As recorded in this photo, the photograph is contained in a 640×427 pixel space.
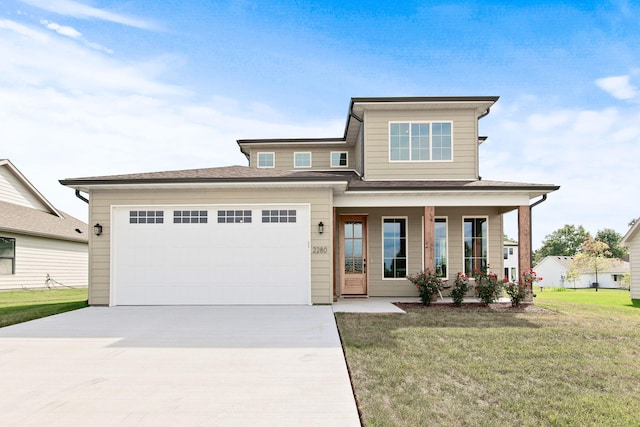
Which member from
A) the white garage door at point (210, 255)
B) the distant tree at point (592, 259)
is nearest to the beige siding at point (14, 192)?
the white garage door at point (210, 255)

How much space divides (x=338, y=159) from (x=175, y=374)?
11.7 metres

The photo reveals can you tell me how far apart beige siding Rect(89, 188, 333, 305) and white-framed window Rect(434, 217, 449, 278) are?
3.91 meters

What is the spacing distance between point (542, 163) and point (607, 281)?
116 ft

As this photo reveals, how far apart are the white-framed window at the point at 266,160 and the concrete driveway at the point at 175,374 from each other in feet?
28.3

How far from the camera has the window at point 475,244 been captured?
1220cm

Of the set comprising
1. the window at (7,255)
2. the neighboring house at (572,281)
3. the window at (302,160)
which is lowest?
the neighboring house at (572,281)

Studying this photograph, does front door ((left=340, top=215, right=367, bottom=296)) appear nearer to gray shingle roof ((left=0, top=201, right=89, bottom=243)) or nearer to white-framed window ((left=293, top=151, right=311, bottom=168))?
white-framed window ((left=293, top=151, right=311, bottom=168))

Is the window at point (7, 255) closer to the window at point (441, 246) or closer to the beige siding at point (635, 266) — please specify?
the window at point (441, 246)

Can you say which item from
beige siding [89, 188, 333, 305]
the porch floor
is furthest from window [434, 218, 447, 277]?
beige siding [89, 188, 333, 305]

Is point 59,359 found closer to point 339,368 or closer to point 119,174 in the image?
point 339,368

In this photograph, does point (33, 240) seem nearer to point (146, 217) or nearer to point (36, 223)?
point (36, 223)

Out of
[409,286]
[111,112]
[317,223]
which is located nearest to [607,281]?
[409,286]

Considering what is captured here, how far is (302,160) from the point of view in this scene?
15352 millimetres

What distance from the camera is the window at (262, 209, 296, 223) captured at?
1002 cm
